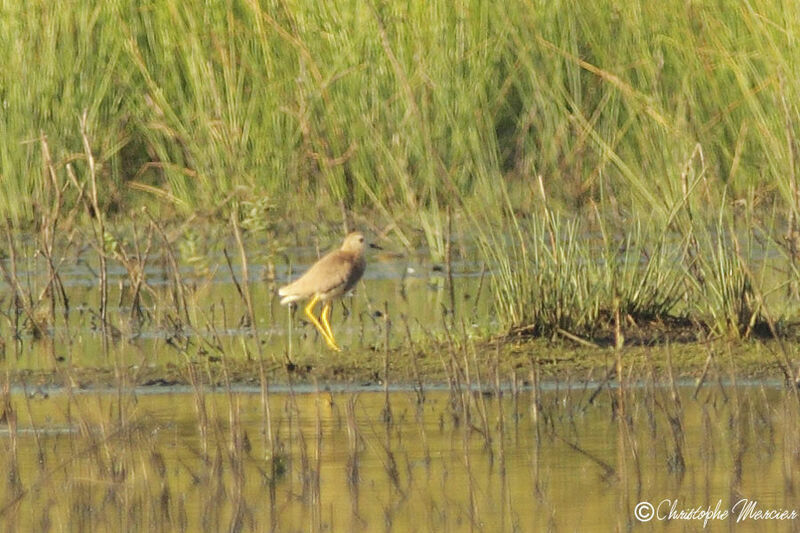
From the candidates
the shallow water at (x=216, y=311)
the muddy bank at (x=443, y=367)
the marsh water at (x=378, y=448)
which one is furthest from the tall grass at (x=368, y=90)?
the marsh water at (x=378, y=448)

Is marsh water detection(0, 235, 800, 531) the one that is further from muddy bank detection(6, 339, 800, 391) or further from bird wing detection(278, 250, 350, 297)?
bird wing detection(278, 250, 350, 297)

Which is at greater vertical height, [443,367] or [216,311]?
[443,367]


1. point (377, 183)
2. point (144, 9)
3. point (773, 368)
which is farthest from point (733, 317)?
point (144, 9)

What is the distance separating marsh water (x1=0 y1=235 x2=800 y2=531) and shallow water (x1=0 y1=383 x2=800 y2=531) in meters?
0.01

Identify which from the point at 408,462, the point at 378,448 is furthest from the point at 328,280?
the point at 408,462

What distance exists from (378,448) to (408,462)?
0.97 feet

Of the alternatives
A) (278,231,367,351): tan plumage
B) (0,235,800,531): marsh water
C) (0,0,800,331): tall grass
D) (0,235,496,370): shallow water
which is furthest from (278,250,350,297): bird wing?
(0,0,800,331): tall grass

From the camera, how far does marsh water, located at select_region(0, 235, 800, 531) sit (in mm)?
5039

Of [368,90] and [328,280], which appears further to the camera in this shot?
[368,90]

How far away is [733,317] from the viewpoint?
24.7 ft

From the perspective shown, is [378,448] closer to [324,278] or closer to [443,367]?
[443,367]

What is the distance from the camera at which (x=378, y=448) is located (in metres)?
5.89

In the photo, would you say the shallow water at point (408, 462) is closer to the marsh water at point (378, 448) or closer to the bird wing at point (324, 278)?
the marsh water at point (378, 448)

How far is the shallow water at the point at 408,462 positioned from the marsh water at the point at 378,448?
1 centimetres
